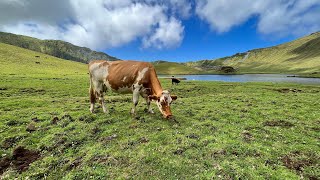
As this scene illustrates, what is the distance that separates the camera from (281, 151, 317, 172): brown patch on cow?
9344mm

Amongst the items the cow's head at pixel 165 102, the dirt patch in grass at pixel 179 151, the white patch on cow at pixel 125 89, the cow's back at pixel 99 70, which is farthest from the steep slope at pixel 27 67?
the dirt patch in grass at pixel 179 151

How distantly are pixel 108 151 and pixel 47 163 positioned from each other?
9.09ft

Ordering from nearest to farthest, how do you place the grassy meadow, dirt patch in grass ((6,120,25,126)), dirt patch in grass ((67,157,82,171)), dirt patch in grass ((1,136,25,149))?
the grassy meadow → dirt patch in grass ((67,157,82,171)) → dirt patch in grass ((1,136,25,149)) → dirt patch in grass ((6,120,25,126))

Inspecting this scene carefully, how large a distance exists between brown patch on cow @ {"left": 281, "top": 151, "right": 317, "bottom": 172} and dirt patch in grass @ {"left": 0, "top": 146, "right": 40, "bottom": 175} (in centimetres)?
1165

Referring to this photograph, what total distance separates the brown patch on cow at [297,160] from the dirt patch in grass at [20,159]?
1165 centimetres

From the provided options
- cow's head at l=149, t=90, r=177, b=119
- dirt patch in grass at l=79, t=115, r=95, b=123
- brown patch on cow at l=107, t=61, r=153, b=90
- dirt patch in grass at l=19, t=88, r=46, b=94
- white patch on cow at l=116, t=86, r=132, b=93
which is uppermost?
brown patch on cow at l=107, t=61, r=153, b=90

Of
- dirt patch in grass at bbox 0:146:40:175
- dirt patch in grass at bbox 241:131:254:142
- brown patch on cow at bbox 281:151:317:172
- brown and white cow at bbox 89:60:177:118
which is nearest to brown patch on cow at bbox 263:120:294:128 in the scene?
dirt patch in grass at bbox 241:131:254:142

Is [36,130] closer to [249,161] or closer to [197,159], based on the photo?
[197,159]

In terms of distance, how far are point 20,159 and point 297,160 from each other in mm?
13049

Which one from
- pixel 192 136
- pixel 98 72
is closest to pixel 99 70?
pixel 98 72

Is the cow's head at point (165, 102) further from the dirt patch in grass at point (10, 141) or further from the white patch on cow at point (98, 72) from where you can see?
the dirt patch in grass at point (10, 141)

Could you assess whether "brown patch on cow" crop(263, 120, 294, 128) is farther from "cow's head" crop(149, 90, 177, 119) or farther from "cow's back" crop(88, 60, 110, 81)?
"cow's back" crop(88, 60, 110, 81)

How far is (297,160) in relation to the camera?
9.84m

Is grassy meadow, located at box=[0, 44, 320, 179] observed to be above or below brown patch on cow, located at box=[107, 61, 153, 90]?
below
